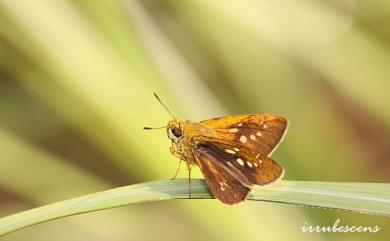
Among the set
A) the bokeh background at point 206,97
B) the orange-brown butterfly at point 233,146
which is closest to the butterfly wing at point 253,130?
the orange-brown butterfly at point 233,146

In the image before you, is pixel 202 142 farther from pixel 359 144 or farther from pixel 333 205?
pixel 359 144

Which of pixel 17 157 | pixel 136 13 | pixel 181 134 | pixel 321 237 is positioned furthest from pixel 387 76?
pixel 17 157

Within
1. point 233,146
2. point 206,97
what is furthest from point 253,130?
point 206,97

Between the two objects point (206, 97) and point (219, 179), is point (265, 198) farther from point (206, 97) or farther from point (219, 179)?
point (206, 97)

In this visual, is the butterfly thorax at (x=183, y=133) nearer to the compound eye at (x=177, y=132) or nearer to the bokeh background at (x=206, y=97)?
the compound eye at (x=177, y=132)

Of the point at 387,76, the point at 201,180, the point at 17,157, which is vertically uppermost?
the point at 17,157

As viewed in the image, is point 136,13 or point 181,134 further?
point 136,13

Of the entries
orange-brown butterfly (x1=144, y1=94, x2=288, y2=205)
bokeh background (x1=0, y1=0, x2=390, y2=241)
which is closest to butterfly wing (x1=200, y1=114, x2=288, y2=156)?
orange-brown butterfly (x1=144, y1=94, x2=288, y2=205)
